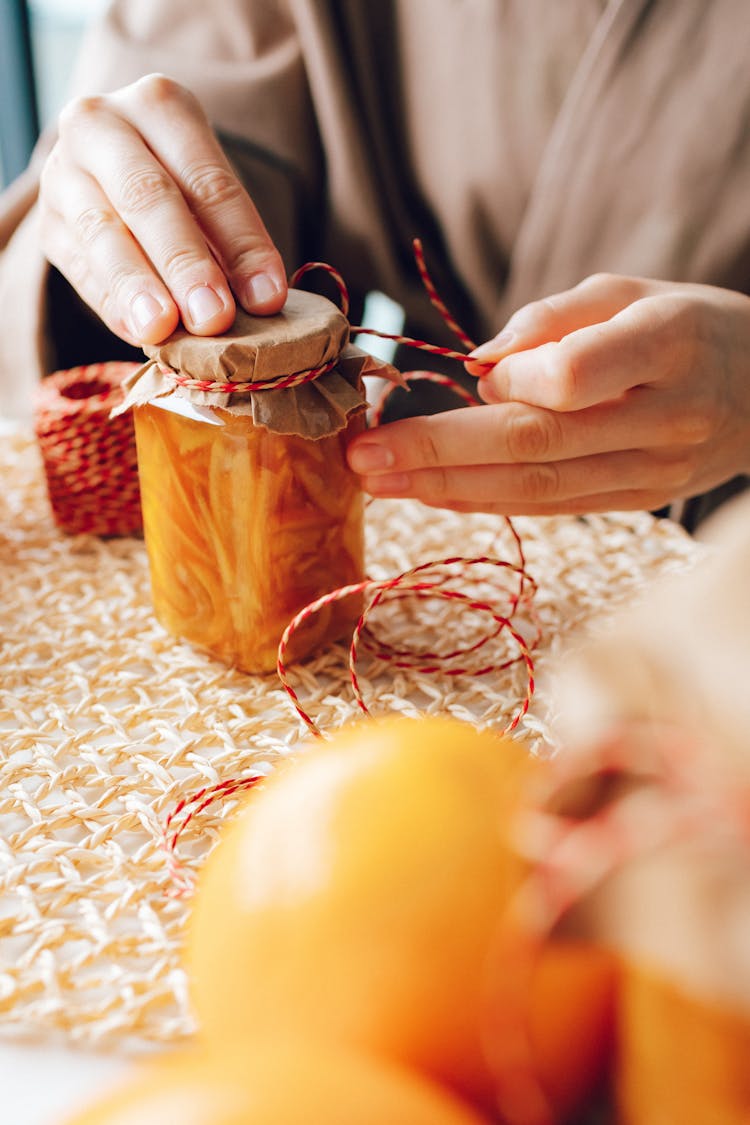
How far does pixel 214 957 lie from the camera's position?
223mm

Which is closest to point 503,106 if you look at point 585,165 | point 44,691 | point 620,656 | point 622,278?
point 585,165

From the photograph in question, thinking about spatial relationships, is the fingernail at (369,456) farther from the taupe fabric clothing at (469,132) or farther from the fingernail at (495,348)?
the taupe fabric clothing at (469,132)

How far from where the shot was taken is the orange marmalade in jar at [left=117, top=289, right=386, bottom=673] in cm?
41

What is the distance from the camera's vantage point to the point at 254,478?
43cm

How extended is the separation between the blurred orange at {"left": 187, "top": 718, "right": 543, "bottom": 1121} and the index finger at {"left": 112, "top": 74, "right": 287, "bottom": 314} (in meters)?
0.28

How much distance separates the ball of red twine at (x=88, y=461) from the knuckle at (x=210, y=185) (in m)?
0.11

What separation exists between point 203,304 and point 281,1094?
317 mm

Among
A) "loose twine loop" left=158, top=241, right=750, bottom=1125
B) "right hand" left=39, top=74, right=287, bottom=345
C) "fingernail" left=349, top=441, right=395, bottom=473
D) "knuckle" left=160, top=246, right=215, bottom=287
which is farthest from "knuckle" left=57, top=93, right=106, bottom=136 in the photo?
"loose twine loop" left=158, top=241, right=750, bottom=1125

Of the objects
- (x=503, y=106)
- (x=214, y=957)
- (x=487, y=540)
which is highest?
(x=503, y=106)

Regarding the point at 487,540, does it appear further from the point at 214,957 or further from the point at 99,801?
the point at 214,957

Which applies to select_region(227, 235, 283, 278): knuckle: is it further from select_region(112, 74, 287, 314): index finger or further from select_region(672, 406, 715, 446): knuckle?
select_region(672, 406, 715, 446): knuckle

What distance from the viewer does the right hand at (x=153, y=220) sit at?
1.44ft

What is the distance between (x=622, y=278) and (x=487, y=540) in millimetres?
165

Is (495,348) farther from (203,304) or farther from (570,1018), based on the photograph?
(570,1018)
